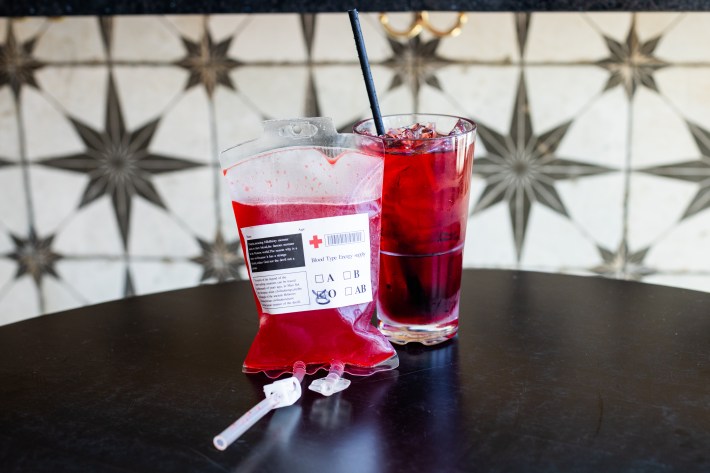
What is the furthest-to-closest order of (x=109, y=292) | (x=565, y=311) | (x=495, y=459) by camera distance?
(x=109, y=292), (x=565, y=311), (x=495, y=459)

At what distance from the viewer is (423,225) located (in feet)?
2.61

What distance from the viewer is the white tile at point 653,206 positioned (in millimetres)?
1685

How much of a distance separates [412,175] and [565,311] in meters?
0.25

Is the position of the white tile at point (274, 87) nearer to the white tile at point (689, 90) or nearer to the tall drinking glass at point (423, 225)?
the white tile at point (689, 90)

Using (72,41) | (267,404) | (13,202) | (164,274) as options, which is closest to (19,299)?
(13,202)

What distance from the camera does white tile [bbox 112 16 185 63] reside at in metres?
1.72

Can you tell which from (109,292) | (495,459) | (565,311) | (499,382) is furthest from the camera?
(109,292)

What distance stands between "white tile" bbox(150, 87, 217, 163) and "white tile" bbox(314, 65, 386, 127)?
244mm

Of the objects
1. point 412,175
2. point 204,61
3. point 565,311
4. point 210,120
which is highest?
point 204,61

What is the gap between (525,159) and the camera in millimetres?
1701

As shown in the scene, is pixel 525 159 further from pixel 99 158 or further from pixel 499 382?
pixel 499 382

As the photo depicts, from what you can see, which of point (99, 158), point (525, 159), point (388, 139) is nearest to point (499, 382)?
point (388, 139)

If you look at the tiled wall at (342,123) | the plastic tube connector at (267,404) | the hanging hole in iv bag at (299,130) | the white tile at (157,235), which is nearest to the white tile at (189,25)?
the tiled wall at (342,123)

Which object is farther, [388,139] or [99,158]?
[99,158]
